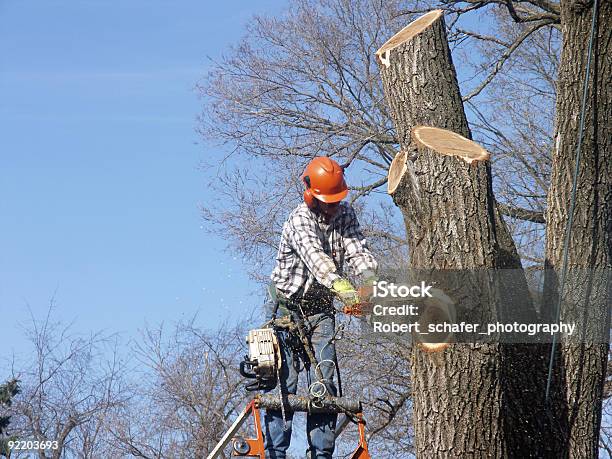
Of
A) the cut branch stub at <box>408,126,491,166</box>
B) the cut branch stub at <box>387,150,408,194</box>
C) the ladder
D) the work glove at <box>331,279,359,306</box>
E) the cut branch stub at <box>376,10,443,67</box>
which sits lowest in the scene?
the ladder

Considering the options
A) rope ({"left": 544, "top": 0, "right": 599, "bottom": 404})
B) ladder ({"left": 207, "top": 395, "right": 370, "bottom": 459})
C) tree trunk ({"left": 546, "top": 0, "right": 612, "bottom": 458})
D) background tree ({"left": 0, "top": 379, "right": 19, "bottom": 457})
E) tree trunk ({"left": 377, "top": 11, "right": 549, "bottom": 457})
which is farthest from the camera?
background tree ({"left": 0, "top": 379, "right": 19, "bottom": 457})

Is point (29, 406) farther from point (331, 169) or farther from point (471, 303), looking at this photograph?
point (471, 303)

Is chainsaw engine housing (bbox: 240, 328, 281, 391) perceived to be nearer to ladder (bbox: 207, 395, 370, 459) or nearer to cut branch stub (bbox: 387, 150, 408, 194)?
ladder (bbox: 207, 395, 370, 459)

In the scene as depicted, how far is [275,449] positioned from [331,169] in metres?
1.87

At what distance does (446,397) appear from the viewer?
5328mm

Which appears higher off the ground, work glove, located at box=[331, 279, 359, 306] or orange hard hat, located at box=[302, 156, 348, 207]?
orange hard hat, located at box=[302, 156, 348, 207]

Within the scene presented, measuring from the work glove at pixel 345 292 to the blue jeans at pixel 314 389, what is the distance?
2.13 ft

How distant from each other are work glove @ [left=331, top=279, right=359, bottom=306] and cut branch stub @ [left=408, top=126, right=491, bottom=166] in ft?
3.68

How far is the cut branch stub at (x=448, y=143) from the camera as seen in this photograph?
17.9ft

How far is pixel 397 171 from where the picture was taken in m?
5.57

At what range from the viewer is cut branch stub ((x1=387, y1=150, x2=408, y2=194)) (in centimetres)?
550

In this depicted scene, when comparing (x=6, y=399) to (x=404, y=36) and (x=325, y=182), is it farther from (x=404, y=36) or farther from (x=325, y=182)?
(x=404, y=36)

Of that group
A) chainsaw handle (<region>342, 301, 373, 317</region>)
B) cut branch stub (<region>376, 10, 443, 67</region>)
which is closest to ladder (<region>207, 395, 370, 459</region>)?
chainsaw handle (<region>342, 301, 373, 317</region>)

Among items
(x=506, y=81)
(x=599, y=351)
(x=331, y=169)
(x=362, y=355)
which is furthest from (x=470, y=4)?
(x=599, y=351)
